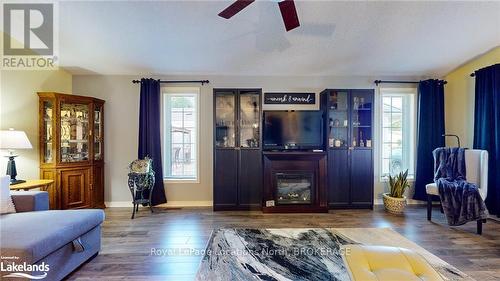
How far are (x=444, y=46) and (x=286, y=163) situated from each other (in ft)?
9.89

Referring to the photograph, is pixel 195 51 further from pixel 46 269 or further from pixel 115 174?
pixel 46 269

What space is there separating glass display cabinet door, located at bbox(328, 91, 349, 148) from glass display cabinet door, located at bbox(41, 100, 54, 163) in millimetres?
4606

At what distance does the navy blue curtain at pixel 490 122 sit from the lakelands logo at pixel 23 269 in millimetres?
5634

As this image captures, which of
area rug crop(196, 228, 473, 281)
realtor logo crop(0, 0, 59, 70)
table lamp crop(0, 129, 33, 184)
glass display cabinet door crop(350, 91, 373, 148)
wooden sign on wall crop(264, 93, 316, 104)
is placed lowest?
area rug crop(196, 228, 473, 281)

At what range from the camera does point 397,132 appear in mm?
4598

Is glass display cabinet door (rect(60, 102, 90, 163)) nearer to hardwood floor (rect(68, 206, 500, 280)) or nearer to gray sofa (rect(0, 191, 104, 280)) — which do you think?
hardwood floor (rect(68, 206, 500, 280))

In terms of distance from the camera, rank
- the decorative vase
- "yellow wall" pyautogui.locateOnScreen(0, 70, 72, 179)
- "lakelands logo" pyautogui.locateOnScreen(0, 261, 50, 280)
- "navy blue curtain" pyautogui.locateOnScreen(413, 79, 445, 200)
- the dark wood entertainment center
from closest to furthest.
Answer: "lakelands logo" pyautogui.locateOnScreen(0, 261, 50, 280)
"yellow wall" pyautogui.locateOnScreen(0, 70, 72, 179)
the decorative vase
the dark wood entertainment center
"navy blue curtain" pyautogui.locateOnScreen(413, 79, 445, 200)

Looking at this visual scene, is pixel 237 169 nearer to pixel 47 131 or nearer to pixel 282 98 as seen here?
pixel 282 98

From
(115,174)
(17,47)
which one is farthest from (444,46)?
(17,47)

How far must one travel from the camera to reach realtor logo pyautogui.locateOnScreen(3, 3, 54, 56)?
111 inches

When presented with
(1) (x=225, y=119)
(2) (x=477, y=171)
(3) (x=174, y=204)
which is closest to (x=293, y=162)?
(1) (x=225, y=119)

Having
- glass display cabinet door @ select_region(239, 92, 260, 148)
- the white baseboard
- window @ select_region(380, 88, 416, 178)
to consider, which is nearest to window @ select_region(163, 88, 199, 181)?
the white baseboard

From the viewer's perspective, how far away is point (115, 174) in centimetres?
438

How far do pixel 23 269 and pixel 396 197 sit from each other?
4.80 metres
